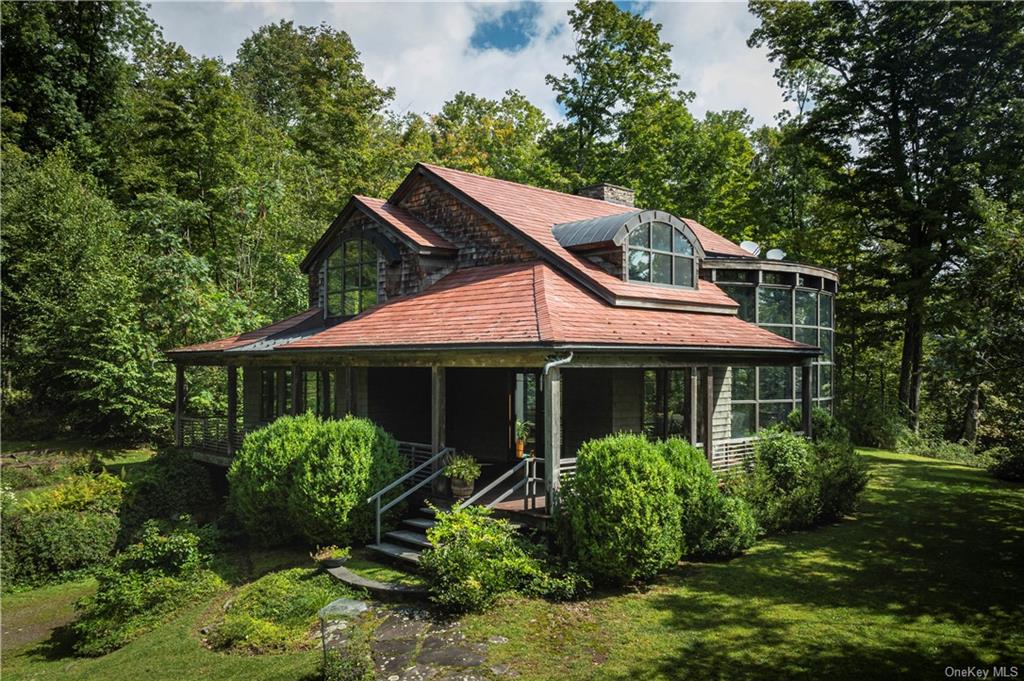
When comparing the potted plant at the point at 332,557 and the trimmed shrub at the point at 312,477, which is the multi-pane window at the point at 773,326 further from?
the potted plant at the point at 332,557

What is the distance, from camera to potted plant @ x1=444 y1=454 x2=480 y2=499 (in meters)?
11.9

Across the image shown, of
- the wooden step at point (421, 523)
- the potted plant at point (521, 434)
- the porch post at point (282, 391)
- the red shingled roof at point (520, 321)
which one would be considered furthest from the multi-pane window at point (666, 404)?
the porch post at point (282, 391)

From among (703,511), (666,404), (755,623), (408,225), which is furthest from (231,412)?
(755,623)

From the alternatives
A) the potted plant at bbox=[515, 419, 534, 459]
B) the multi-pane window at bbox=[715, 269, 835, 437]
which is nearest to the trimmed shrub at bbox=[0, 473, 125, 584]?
the potted plant at bbox=[515, 419, 534, 459]

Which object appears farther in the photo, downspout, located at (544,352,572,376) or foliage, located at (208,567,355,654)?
downspout, located at (544,352,572,376)

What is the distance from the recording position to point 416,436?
1795 cm

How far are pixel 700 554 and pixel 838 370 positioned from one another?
944 inches

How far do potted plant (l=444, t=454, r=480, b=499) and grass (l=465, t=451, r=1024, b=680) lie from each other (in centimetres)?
293

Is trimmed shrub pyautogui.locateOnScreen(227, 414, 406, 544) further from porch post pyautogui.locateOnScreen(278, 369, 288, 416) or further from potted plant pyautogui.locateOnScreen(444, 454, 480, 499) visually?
porch post pyautogui.locateOnScreen(278, 369, 288, 416)

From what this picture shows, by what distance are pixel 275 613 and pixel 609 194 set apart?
57.3ft

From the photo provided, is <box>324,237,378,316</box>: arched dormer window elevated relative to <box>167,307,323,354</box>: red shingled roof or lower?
elevated

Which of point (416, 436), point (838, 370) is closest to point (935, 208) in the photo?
point (838, 370)

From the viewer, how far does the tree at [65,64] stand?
31.5 meters

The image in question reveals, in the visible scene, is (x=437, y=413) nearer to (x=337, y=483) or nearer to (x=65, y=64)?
(x=337, y=483)
